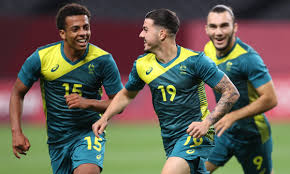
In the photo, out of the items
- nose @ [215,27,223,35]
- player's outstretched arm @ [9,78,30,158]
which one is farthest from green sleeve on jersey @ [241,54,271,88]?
player's outstretched arm @ [9,78,30,158]

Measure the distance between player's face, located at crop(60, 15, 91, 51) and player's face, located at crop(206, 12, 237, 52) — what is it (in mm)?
1606

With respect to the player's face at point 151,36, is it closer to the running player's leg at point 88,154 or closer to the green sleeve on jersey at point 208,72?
the green sleeve on jersey at point 208,72

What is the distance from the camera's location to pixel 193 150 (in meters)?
5.60

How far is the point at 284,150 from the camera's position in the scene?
486 inches

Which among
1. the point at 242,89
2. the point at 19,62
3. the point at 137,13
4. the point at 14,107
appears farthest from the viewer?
the point at 137,13

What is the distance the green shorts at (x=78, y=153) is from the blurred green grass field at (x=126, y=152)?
140 inches

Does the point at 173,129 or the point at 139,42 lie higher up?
the point at 139,42

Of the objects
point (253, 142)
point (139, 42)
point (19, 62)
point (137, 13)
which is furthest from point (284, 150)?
point (137, 13)

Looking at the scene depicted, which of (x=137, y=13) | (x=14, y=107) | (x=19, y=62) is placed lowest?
(x=14, y=107)

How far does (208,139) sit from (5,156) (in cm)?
689

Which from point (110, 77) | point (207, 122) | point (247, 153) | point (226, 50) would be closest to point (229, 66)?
point (226, 50)

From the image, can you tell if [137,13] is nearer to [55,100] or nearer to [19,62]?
[19,62]

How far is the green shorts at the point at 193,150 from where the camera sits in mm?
5559

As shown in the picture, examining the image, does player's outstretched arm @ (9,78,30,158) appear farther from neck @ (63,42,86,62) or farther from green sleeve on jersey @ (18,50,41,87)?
neck @ (63,42,86,62)
